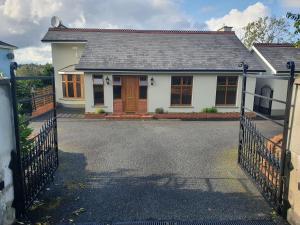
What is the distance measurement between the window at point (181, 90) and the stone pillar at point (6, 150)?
500 inches

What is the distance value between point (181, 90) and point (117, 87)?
440 centimetres

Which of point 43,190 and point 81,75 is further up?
point 81,75

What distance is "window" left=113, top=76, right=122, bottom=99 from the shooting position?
16.0 m

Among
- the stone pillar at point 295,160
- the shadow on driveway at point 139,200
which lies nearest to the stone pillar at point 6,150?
the shadow on driveway at point 139,200

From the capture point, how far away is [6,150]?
418cm

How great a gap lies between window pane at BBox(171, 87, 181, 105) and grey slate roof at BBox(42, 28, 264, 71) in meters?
1.39

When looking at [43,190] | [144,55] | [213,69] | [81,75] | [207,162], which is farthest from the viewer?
[81,75]

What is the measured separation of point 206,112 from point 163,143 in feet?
22.6

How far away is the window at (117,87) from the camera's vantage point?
1597 centimetres

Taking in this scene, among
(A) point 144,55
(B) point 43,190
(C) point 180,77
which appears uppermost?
(A) point 144,55

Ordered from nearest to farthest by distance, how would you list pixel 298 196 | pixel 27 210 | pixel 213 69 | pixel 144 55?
1. pixel 298 196
2. pixel 27 210
3. pixel 213 69
4. pixel 144 55

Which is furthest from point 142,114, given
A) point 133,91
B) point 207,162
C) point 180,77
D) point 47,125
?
point 47,125

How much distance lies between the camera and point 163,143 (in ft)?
33.3

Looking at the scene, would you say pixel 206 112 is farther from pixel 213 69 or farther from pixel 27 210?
pixel 27 210
